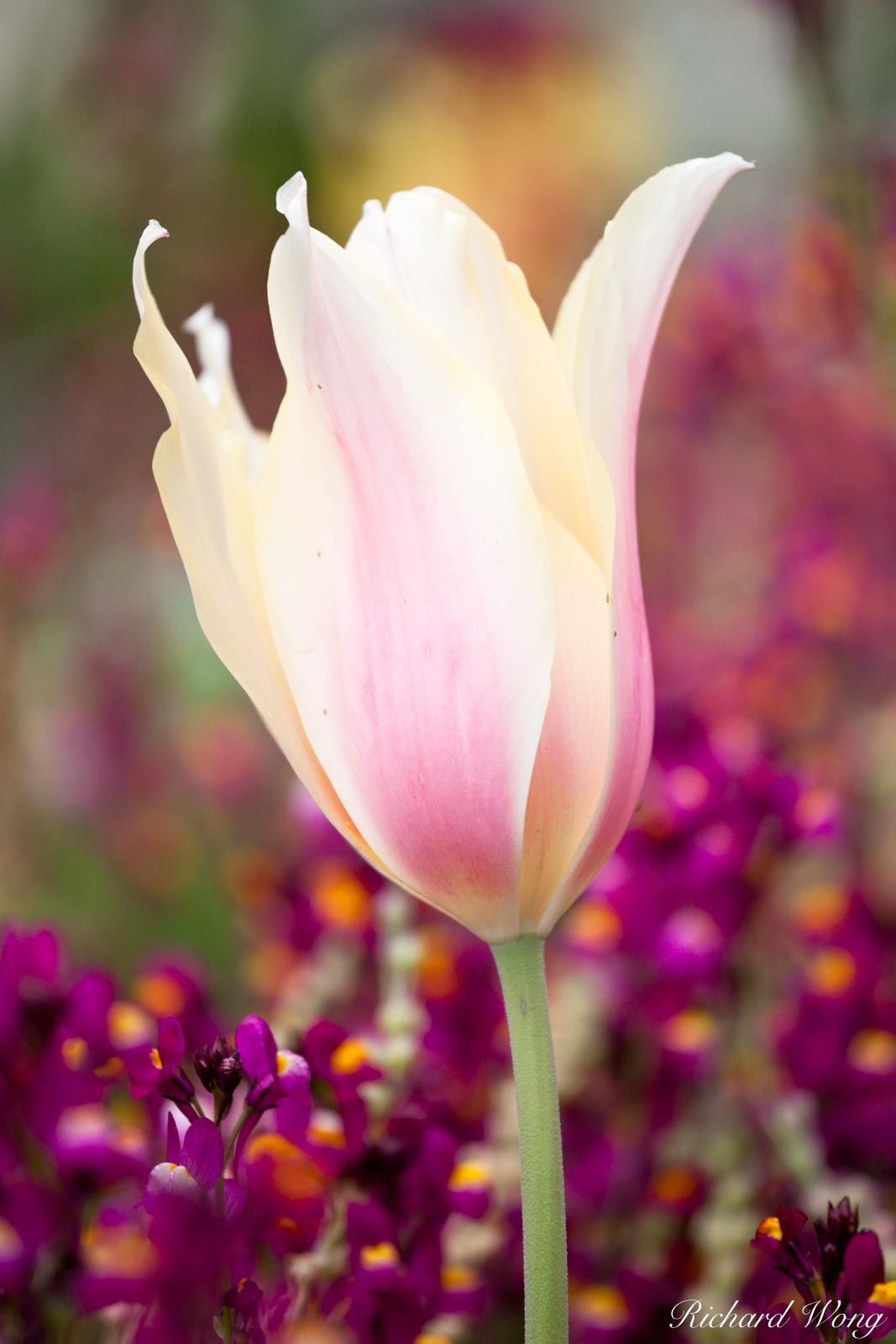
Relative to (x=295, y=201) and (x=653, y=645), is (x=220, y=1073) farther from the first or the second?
(x=653, y=645)

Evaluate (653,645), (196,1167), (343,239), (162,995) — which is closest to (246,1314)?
(196,1167)

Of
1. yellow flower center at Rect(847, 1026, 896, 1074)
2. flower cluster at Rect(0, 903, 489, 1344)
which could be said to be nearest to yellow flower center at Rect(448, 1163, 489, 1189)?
flower cluster at Rect(0, 903, 489, 1344)

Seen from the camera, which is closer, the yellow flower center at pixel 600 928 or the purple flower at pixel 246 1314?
the purple flower at pixel 246 1314

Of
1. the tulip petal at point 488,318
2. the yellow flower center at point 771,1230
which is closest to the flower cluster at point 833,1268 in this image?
the yellow flower center at point 771,1230

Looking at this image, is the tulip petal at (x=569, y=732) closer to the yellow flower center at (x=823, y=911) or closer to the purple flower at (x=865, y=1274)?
the purple flower at (x=865, y=1274)

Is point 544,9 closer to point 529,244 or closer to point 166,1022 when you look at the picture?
point 529,244

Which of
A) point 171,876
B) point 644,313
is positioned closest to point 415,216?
point 644,313
